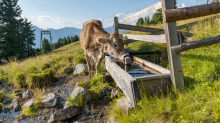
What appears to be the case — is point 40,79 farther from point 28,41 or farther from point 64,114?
point 28,41

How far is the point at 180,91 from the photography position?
8.25 ft

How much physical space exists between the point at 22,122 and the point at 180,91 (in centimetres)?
414

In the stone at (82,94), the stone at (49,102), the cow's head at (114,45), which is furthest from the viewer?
the cow's head at (114,45)

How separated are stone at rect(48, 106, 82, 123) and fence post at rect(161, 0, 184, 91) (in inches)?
103

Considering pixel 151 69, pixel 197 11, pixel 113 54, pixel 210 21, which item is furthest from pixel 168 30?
pixel 210 21

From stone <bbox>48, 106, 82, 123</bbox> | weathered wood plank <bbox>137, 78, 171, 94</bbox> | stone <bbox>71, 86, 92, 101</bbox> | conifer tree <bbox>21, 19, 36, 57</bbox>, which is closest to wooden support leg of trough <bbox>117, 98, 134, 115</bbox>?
weathered wood plank <bbox>137, 78, 171, 94</bbox>

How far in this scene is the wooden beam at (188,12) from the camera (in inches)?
86.1

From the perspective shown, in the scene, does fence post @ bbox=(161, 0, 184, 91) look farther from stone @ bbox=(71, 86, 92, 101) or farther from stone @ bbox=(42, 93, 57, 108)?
stone @ bbox=(42, 93, 57, 108)

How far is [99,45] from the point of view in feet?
20.1

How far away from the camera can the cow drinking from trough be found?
16.9 feet

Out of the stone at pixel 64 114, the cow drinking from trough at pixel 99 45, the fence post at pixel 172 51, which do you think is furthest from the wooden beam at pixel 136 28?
the stone at pixel 64 114

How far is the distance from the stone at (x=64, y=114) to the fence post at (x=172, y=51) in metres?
2.61

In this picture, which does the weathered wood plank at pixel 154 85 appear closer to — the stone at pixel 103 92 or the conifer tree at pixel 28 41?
the stone at pixel 103 92

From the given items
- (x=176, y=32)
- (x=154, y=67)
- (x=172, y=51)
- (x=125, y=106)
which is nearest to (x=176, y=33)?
(x=176, y=32)
